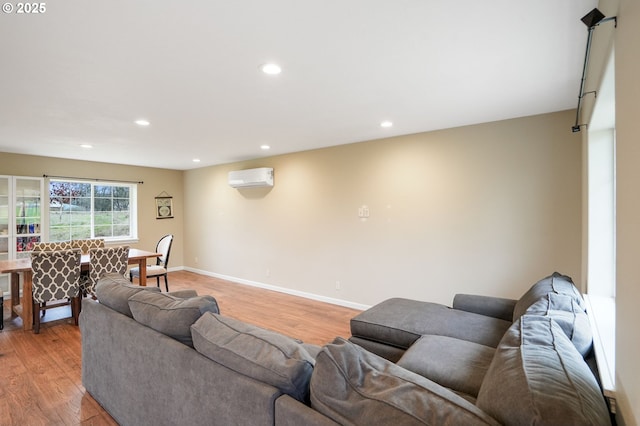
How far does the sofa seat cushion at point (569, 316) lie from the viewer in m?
1.40

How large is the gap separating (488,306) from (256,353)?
84.0 inches

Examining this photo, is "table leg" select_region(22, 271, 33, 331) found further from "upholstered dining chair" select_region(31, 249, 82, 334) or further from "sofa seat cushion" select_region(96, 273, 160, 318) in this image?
"sofa seat cushion" select_region(96, 273, 160, 318)

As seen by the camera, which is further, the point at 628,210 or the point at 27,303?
the point at 27,303

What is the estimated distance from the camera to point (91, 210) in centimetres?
621

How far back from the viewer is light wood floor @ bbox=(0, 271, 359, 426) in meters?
2.20

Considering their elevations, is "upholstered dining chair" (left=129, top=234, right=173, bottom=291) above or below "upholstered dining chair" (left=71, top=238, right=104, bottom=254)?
below

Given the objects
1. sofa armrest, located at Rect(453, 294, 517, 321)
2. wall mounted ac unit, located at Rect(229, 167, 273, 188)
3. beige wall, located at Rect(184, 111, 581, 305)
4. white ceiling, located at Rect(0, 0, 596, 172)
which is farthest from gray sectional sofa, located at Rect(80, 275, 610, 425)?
wall mounted ac unit, located at Rect(229, 167, 273, 188)

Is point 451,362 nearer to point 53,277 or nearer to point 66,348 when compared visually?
point 66,348

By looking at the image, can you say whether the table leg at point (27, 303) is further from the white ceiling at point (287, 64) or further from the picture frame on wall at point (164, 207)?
the picture frame on wall at point (164, 207)

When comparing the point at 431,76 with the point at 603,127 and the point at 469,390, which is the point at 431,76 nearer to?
the point at 603,127

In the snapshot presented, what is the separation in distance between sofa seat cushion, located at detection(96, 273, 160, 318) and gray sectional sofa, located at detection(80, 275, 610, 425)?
10 millimetres

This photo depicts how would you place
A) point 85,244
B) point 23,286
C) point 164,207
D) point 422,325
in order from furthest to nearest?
point 164,207
point 85,244
point 23,286
point 422,325

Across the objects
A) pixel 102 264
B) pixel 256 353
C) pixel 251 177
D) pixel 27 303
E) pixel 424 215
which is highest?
pixel 251 177

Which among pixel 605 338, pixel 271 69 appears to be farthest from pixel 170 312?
pixel 605 338
